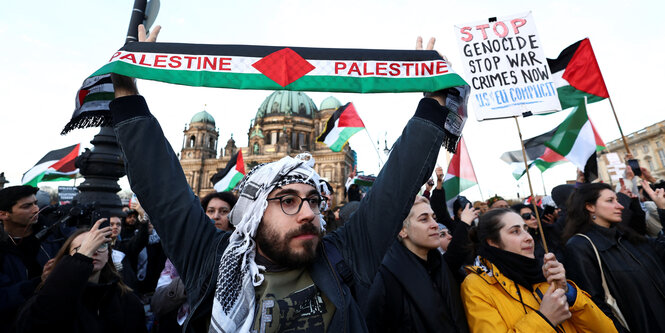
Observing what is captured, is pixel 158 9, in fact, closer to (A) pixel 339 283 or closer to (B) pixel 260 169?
(B) pixel 260 169

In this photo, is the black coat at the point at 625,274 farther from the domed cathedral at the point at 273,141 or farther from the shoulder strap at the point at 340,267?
the domed cathedral at the point at 273,141

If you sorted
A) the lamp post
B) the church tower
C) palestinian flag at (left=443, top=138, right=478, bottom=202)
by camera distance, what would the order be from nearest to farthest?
the lamp post
palestinian flag at (left=443, top=138, right=478, bottom=202)
the church tower

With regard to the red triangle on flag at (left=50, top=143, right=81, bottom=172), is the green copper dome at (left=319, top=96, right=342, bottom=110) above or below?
above

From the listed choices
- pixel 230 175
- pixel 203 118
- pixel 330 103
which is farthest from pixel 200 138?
pixel 230 175

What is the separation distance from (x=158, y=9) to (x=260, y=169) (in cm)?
453

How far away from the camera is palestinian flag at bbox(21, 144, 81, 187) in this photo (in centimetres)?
795

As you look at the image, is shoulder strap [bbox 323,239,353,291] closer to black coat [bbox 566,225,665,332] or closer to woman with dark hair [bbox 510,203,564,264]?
black coat [bbox 566,225,665,332]

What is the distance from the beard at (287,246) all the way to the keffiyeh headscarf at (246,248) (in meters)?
0.06

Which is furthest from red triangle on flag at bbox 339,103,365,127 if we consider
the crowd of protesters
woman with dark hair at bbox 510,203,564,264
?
the crowd of protesters

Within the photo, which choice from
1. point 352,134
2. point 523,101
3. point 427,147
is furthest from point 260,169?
point 352,134

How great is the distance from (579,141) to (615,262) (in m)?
3.32

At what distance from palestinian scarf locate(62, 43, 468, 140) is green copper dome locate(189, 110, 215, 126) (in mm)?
64133

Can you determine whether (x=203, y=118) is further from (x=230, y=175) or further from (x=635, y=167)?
(x=635, y=167)

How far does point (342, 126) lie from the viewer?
33.9 feet
